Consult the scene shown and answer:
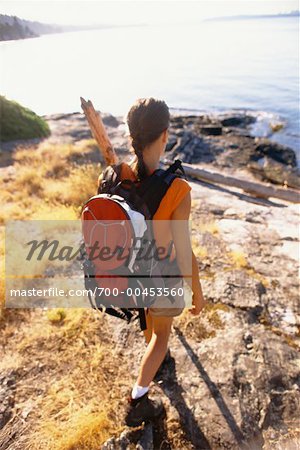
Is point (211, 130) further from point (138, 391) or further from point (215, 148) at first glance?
point (138, 391)

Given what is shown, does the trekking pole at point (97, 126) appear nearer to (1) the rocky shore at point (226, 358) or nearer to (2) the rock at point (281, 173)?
(1) the rocky shore at point (226, 358)

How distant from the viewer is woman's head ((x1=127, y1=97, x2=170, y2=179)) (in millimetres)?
2197

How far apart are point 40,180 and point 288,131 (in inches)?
880

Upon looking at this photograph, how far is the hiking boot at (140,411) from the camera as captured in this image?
307 centimetres

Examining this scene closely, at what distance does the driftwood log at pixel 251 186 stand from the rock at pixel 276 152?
8383 millimetres

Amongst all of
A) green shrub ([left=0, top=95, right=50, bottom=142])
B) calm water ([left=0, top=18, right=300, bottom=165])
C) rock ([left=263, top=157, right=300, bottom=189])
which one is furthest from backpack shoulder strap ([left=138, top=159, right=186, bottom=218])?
rock ([left=263, top=157, right=300, bottom=189])

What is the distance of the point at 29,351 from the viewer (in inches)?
159

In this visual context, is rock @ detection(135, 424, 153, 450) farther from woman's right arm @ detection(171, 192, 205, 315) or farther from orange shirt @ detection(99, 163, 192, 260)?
orange shirt @ detection(99, 163, 192, 260)

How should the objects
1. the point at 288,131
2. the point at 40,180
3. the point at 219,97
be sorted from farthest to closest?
1. the point at 219,97
2. the point at 288,131
3. the point at 40,180

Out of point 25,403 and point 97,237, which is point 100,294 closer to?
point 97,237

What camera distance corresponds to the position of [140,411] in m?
3.10

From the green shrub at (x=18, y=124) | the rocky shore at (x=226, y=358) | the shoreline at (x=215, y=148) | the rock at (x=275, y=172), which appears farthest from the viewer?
the rock at (x=275, y=172)

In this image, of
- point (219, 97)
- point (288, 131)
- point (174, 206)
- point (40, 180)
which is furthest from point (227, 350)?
point (219, 97)

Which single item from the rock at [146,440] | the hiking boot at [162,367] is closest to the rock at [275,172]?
the hiking boot at [162,367]
